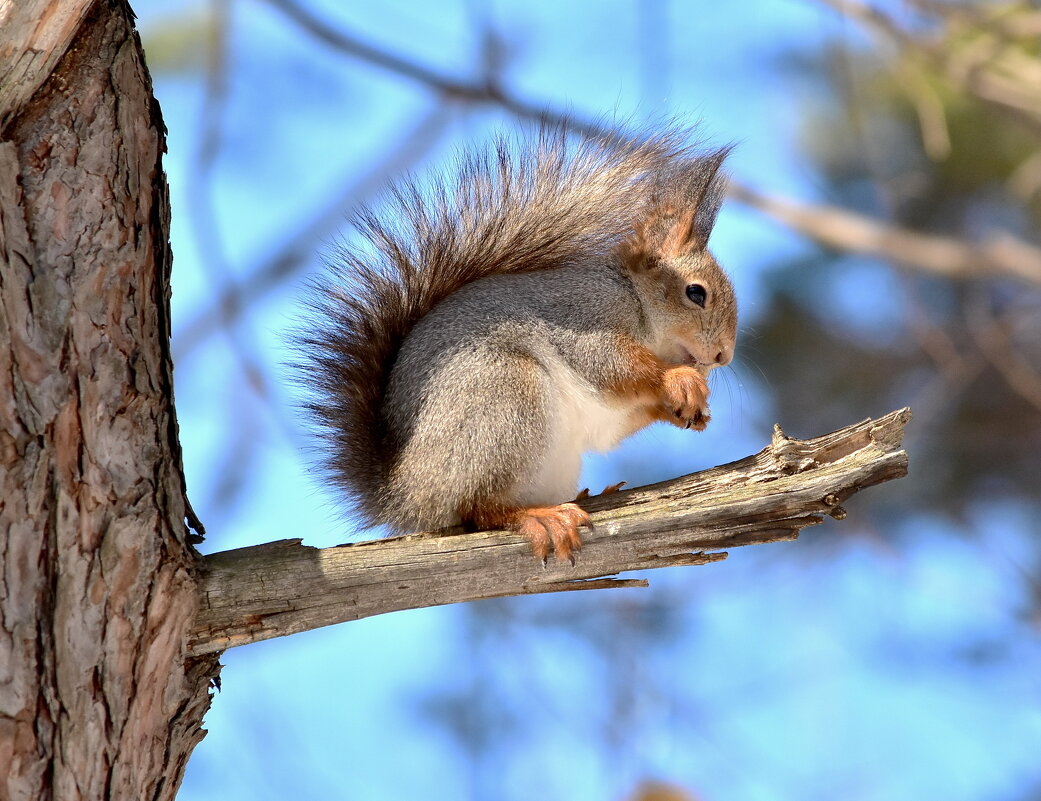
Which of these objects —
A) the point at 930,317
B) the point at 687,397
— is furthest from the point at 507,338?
the point at 930,317

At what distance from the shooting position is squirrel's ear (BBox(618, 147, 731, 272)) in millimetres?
2326

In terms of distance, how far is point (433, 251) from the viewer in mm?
2119

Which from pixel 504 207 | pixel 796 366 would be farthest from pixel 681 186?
pixel 796 366

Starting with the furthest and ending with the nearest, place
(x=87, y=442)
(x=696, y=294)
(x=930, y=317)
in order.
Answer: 1. (x=930, y=317)
2. (x=696, y=294)
3. (x=87, y=442)

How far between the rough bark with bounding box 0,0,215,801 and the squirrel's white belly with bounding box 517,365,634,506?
630 millimetres

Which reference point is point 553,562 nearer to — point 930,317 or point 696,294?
point 696,294

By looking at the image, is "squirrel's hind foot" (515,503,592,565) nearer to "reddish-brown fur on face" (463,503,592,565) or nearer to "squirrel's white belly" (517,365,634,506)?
"reddish-brown fur on face" (463,503,592,565)

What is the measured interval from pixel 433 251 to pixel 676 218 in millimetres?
572

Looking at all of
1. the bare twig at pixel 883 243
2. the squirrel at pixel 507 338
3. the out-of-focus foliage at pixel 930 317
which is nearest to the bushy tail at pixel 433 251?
the squirrel at pixel 507 338

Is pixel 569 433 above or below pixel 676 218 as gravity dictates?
below

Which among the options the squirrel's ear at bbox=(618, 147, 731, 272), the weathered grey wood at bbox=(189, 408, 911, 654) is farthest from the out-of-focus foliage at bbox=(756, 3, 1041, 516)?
the weathered grey wood at bbox=(189, 408, 911, 654)

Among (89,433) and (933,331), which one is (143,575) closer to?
(89,433)

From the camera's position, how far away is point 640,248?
236cm

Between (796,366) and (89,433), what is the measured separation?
485 cm
